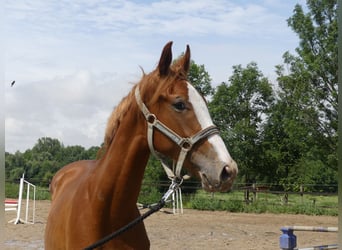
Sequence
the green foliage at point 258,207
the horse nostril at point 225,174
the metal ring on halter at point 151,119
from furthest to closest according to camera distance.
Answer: the green foliage at point 258,207
the metal ring on halter at point 151,119
the horse nostril at point 225,174

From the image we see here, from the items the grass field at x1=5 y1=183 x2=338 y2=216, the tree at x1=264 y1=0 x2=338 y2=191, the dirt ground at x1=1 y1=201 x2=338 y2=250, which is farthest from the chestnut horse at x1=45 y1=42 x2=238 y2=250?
the tree at x1=264 y1=0 x2=338 y2=191

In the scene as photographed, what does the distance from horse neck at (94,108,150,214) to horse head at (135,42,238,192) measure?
0.36 feet

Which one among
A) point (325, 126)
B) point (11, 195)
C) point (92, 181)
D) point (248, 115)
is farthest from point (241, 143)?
point (92, 181)

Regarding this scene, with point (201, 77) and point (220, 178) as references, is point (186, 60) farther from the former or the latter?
point (201, 77)

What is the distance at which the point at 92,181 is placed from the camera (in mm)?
2883

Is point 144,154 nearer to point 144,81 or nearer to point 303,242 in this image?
point 144,81

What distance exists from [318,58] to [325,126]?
341cm

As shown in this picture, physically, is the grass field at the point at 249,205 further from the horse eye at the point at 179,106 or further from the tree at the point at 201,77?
the horse eye at the point at 179,106

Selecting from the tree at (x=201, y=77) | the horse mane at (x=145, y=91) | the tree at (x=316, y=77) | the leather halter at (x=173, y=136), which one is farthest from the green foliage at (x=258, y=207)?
the leather halter at (x=173, y=136)

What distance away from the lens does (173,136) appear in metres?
2.51

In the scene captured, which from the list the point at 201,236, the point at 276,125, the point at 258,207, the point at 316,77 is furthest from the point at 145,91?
the point at 276,125

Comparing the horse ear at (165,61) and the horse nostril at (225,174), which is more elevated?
the horse ear at (165,61)

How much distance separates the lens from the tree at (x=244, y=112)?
31.8 m

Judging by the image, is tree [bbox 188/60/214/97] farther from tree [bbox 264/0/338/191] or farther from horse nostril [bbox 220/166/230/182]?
horse nostril [bbox 220/166/230/182]
